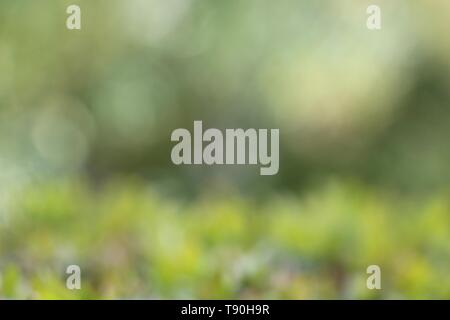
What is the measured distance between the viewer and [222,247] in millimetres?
1290

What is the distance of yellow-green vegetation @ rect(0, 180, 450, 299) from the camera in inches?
47.3

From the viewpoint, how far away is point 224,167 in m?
1.56

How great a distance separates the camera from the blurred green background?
1.25 metres

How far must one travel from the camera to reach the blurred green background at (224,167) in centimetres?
125

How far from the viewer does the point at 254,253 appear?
128 cm

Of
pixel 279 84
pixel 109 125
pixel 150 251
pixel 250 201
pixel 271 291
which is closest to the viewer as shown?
pixel 271 291

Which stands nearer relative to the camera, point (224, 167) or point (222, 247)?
point (222, 247)

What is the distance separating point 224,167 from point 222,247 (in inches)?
11.9

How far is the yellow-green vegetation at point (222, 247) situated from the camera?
1201 mm

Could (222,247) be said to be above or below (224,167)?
below
